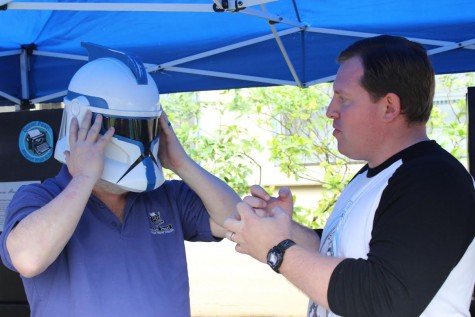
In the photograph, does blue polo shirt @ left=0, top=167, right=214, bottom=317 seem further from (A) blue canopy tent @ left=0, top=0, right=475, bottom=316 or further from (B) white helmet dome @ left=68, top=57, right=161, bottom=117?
(A) blue canopy tent @ left=0, top=0, right=475, bottom=316

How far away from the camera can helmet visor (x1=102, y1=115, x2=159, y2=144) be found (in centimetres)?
186

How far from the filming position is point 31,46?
3.92 m

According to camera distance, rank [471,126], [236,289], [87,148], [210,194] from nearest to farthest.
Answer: [87,148] → [210,194] → [471,126] → [236,289]

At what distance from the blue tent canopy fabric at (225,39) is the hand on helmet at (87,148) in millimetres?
1403

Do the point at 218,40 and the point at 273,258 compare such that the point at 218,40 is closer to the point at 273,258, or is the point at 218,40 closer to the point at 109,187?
the point at 109,187

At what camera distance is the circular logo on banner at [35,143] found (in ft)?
11.8

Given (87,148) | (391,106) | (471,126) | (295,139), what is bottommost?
(295,139)

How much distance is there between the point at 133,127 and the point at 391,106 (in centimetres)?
80

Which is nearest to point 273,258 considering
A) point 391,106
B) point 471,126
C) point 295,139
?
point 391,106

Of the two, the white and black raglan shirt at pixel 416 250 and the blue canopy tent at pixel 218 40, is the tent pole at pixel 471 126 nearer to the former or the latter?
the blue canopy tent at pixel 218 40

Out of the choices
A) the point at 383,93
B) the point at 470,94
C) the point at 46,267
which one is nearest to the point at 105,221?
the point at 46,267

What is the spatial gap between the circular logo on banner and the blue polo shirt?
1.78 m

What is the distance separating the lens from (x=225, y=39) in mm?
3674

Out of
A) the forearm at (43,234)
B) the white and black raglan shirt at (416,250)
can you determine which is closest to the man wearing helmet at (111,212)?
the forearm at (43,234)
